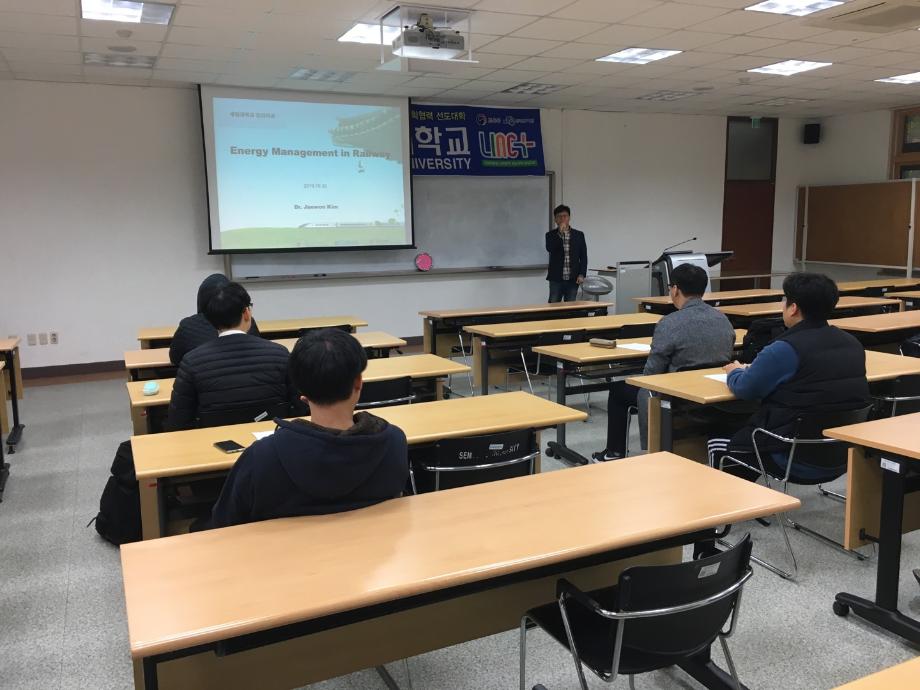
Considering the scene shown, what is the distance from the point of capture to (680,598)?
1.64 m

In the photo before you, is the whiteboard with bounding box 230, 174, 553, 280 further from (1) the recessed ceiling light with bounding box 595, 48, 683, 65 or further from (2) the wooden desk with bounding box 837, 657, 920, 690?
(2) the wooden desk with bounding box 837, 657, 920, 690

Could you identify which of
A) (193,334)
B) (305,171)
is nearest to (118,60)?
(305,171)

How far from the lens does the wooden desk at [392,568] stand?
1.42 m

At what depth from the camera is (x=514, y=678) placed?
234 centimetres

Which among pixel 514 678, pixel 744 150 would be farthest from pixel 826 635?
pixel 744 150

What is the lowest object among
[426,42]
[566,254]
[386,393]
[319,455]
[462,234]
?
[386,393]

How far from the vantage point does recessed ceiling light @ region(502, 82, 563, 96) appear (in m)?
7.99

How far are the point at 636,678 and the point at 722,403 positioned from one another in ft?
5.34

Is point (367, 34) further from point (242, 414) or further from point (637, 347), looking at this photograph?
point (242, 414)

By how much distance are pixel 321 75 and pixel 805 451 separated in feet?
19.2

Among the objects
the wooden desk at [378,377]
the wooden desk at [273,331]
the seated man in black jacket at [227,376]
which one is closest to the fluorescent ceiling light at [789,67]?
the wooden desk at [273,331]

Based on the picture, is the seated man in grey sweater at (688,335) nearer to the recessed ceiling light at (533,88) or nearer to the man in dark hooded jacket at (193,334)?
the man in dark hooded jacket at (193,334)

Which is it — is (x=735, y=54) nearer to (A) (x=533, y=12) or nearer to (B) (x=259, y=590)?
(A) (x=533, y=12)

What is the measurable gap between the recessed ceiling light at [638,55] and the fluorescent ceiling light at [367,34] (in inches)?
82.8
